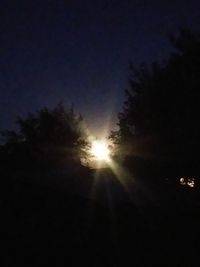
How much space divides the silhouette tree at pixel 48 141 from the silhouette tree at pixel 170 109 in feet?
43.7

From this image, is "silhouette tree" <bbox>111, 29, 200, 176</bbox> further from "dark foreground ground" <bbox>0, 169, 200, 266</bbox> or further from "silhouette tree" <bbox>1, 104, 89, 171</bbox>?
"silhouette tree" <bbox>1, 104, 89, 171</bbox>

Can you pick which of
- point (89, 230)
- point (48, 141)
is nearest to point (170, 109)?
point (89, 230)

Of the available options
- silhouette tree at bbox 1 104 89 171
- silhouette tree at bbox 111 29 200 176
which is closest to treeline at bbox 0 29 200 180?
silhouette tree at bbox 111 29 200 176

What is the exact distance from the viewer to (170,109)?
2361cm

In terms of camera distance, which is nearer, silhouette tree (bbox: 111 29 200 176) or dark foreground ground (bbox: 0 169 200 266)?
dark foreground ground (bbox: 0 169 200 266)

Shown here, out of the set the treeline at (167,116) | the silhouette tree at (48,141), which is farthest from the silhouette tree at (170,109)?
the silhouette tree at (48,141)

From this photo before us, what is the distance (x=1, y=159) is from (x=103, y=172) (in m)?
11.3

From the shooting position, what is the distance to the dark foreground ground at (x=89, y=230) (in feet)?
48.8

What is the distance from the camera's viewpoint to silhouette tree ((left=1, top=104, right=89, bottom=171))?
38.8m

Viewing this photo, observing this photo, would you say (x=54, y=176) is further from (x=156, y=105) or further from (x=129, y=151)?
(x=156, y=105)

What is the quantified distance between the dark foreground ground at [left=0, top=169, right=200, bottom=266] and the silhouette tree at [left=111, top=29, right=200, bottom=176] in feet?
11.3

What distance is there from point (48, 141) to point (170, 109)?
20742 mm

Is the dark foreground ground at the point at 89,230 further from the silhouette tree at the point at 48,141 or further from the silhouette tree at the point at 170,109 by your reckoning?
the silhouette tree at the point at 48,141

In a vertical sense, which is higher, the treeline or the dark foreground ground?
the treeline
